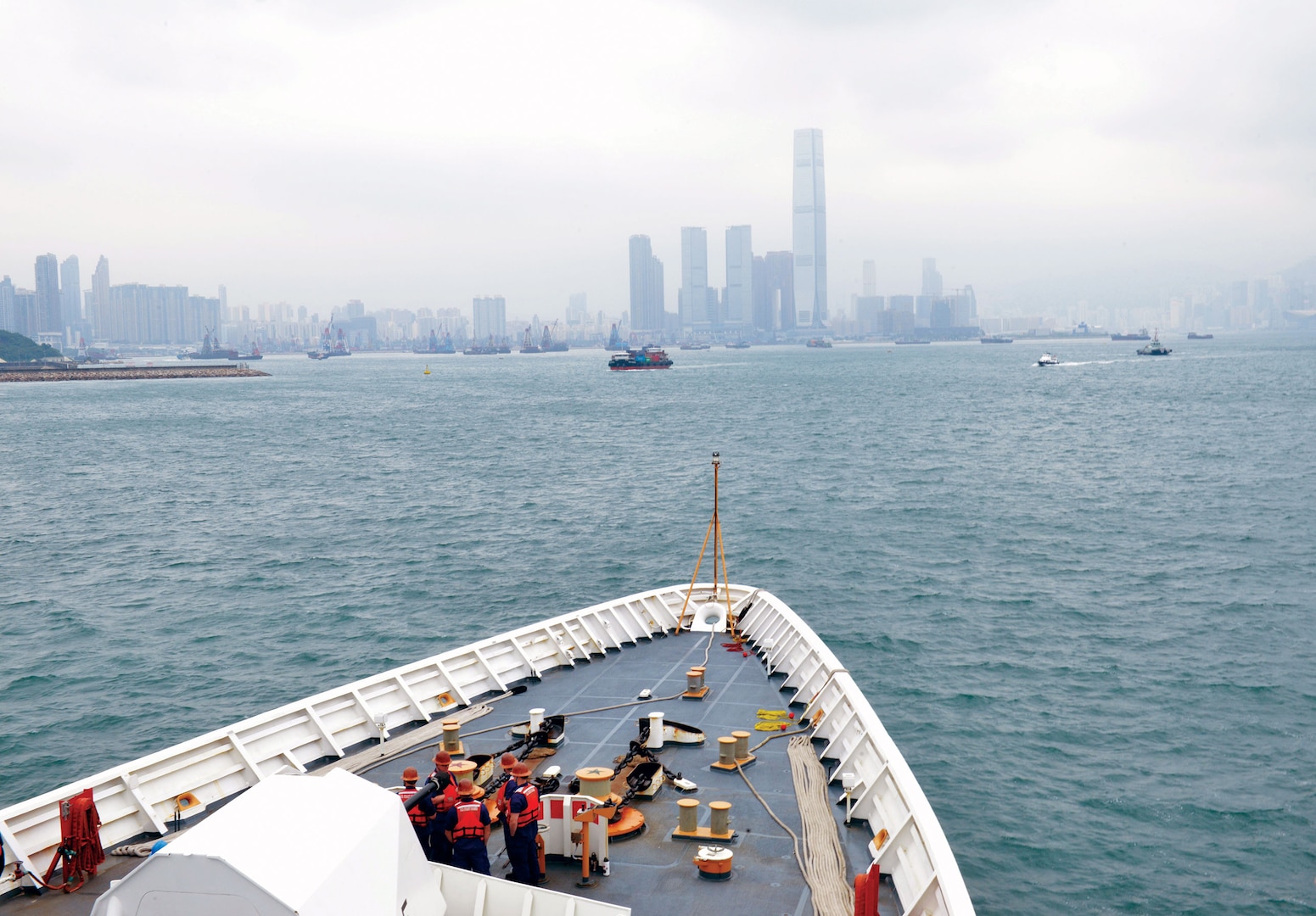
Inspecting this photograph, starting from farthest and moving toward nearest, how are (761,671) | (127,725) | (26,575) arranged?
(26,575)
(127,725)
(761,671)

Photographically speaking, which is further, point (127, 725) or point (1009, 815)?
point (127, 725)

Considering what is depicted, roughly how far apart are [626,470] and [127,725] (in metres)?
44.1

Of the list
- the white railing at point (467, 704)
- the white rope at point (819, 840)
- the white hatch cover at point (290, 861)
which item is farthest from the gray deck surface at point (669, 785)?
the white hatch cover at point (290, 861)

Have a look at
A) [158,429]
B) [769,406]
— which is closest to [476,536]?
[158,429]

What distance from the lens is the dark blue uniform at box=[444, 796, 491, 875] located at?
10.1 m

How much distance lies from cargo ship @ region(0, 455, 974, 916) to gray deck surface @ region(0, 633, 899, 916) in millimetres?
35

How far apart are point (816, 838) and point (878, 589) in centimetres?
2472

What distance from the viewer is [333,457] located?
7556 centimetres

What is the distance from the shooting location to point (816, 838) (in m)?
11.8

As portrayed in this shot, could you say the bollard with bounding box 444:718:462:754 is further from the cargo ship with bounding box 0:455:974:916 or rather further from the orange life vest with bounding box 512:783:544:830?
the orange life vest with bounding box 512:783:544:830

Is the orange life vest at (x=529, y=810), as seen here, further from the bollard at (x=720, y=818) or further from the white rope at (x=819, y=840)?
the white rope at (x=819, y=840)

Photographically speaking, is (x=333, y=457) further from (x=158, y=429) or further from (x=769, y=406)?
(x=769, y=406)

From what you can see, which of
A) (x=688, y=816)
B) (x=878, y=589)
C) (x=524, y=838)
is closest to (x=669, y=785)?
(x=688, y=816)

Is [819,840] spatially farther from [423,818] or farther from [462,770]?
[423,818]
